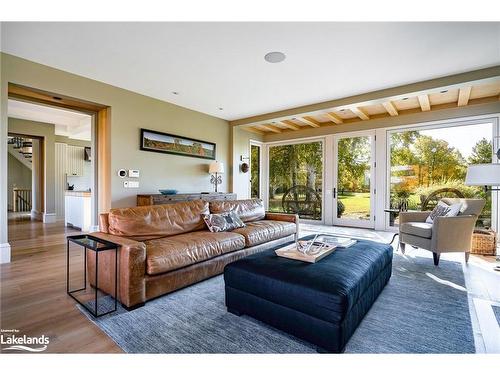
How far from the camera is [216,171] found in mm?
5617

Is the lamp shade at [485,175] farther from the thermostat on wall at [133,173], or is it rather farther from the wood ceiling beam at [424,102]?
the thermostat on wall at [133,173]

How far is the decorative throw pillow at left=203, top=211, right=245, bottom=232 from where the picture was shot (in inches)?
129

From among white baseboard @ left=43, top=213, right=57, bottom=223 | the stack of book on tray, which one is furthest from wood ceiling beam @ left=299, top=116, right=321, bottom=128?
white baseboard @ left=43, top=213, right=57, bottom=223

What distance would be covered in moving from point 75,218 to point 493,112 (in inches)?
349

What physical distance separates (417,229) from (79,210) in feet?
21.5

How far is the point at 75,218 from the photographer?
5.79 m

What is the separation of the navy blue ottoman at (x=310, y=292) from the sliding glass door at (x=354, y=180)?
4112 millimetres

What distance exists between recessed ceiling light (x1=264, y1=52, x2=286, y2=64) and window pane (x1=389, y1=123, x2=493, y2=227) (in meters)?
3.78

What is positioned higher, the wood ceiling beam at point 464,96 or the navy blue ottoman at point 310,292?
the wood ceiling beam at point 464,96

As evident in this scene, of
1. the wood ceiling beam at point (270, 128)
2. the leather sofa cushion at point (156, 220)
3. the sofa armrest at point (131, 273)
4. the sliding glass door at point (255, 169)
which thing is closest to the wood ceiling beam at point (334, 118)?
the wood ceiling beam at point (270, 128)

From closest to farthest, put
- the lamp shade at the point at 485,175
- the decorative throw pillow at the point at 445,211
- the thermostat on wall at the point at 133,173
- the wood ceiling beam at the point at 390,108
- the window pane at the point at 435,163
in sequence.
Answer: the lamp shade at the point at 485,175, the decorative throw pillow at the point at 445,211, the thermostat on wall at the point at 133,173, the window pane at the point at 435,163, the wood ceiling beam at the point at 390,108

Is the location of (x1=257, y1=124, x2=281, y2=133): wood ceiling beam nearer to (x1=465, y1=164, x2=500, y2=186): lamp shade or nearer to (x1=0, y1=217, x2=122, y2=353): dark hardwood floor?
(x1=465, y1=164, x2=500, y2=186): lamp shade

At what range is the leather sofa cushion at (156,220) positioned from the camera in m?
2.55
